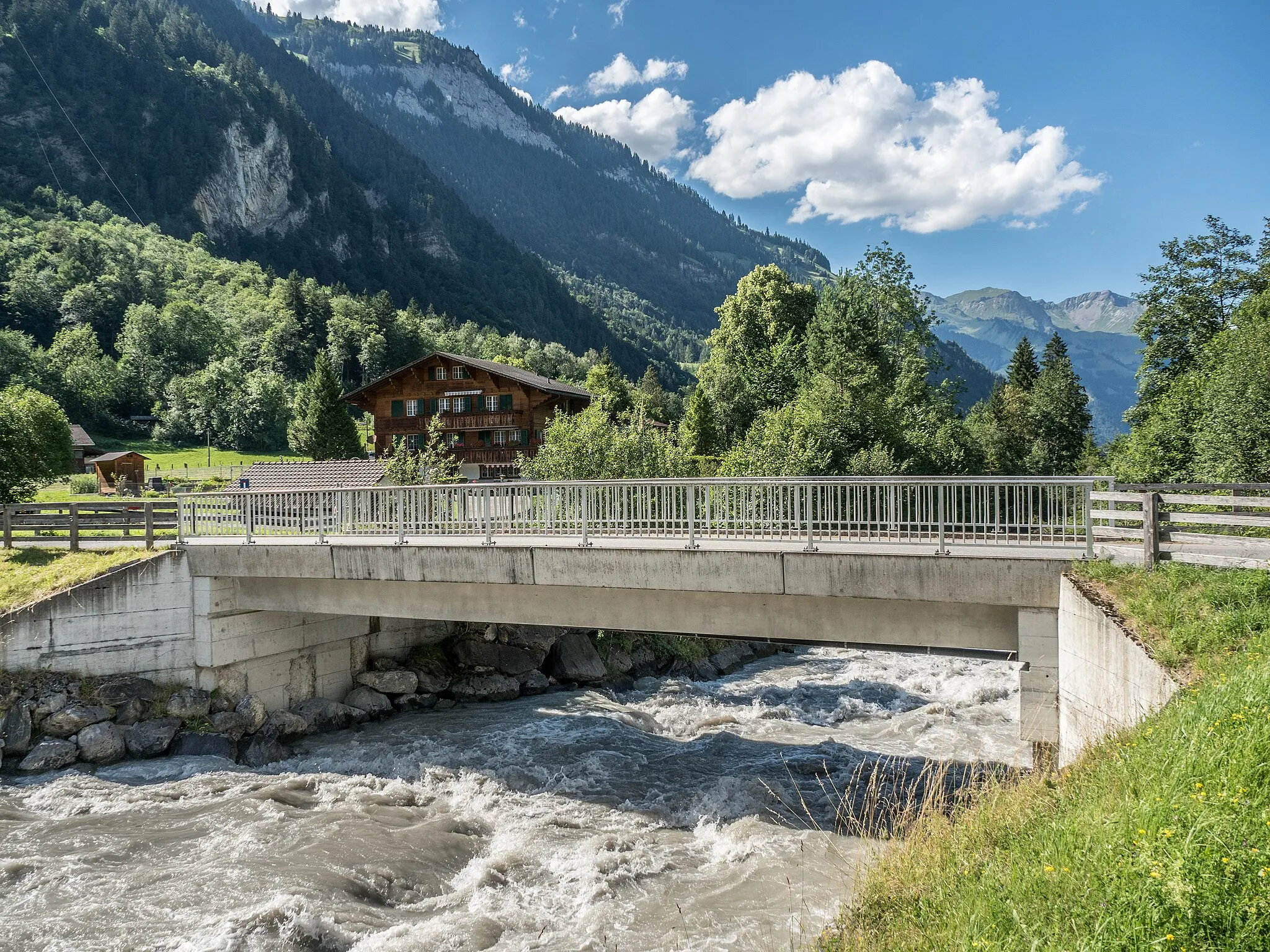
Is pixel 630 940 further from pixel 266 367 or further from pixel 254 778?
pixel 266 367

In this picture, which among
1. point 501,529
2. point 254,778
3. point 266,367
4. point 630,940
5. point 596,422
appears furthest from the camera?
point 266,367

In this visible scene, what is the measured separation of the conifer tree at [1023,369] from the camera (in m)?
81.2

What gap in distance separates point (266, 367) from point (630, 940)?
114466 millimetres

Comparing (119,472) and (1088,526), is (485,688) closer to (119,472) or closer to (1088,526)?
(1088,526)

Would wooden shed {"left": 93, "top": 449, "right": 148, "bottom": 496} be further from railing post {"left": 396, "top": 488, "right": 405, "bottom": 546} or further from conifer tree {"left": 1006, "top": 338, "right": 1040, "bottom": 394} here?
conifer tree {"left": 1006, "top": 338, "right": 1040, "bottom": 394}

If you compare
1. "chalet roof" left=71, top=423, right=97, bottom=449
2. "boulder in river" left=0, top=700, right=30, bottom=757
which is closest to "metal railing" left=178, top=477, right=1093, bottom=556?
"boulder in river" left=0, top=700, right=30, bottom=757

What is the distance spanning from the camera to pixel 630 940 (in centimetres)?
972

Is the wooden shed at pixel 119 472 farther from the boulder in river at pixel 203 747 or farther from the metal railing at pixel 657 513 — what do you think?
the boulder in river at pixel 203 747

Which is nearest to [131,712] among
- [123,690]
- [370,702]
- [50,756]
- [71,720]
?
[123,690]

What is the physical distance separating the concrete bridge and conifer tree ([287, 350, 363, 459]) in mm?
59189

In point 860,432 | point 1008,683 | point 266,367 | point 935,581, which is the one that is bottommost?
point 1008,683

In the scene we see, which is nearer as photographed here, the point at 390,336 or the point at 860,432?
the point at 860,432

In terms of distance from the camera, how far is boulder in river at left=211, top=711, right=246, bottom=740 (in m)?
17.1

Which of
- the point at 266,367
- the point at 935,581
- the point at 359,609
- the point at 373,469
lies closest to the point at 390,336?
the point at 266,367
